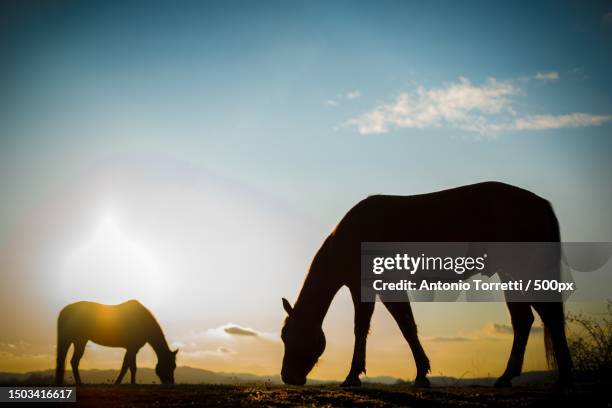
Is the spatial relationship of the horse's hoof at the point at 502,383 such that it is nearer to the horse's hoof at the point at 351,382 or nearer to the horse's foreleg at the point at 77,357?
the horse's hoof at the point at 351,382

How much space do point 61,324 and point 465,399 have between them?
21653 millimetres

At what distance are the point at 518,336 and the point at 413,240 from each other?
9.00 ft

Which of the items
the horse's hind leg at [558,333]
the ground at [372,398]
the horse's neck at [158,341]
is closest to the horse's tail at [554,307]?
the horse's hind leg at [558,333]

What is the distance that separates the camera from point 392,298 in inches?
453

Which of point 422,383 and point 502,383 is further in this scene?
point 422,383

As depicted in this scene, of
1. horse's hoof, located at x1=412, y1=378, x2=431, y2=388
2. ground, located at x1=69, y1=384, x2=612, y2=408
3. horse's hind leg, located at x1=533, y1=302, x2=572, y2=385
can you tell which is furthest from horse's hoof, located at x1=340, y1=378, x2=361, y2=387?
horse's hind leg, located at x1=533, y1=302, x2=572, y2=385

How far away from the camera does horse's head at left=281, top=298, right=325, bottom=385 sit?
39.2 feet

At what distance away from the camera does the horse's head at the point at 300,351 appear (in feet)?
39.2

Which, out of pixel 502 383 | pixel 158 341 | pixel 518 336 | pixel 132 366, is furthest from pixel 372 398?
pixel 158 341

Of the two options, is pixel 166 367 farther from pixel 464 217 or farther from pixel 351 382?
pixel 464 217

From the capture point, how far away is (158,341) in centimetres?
2464

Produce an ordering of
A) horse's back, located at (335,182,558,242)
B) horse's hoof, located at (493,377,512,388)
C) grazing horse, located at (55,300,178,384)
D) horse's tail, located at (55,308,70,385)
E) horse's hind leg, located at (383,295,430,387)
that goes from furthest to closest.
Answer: grazing horse, located at (55,300,178,384) < horse's tail, located at (55,308,70,385) < horse's back, located at (335,182,558,242) < horse's hind leg, located at (383,295,430,387) < horse's hoof, located at (493,377,512,388)

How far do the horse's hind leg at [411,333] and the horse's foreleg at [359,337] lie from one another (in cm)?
46

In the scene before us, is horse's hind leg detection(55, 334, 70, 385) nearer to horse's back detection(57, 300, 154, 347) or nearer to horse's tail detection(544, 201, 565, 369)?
horse's back detection(57, 300, 154, 347)
